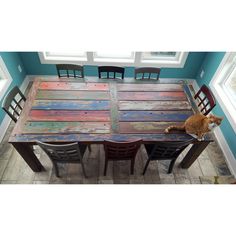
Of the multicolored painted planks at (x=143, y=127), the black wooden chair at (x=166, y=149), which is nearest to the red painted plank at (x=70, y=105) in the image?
the multicolored painted planks at (x=143, y=127)

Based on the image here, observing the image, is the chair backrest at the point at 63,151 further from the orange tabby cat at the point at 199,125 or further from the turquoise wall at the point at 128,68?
the turquoise wall at the point at 128,68

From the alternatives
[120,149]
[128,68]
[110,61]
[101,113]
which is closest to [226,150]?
[120,149]

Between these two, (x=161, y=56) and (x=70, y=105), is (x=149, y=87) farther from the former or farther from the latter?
(x=161, y=56)

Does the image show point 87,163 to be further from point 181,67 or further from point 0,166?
point 181,67

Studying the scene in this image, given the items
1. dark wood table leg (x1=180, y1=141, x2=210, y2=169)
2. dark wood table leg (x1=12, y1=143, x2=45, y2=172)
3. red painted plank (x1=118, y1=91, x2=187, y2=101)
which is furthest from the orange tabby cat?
dark wood table leg (x1=12, y1=143, x2=45, y2=172)

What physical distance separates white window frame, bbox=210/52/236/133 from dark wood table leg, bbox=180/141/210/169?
30.2 inches

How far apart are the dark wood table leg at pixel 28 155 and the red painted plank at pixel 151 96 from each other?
1.15 metres

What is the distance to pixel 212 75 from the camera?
300 centimetres

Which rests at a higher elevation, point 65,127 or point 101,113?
point 101,113

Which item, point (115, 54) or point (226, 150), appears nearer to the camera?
point (226, 150)

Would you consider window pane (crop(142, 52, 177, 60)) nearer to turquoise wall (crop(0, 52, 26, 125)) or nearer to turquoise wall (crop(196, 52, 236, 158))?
turquoise wall (crop(196, 52, 236, 158))

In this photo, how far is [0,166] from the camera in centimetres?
225

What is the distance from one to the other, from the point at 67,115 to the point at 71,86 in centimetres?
50

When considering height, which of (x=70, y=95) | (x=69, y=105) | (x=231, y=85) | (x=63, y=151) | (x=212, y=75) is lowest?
(x=63, y=151)
